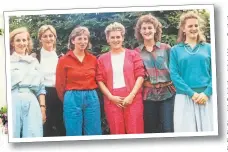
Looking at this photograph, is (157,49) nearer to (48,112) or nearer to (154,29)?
(154,29)

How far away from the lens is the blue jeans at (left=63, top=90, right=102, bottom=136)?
2045mm

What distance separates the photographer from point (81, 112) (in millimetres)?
2045

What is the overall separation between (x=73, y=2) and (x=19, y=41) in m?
0.36

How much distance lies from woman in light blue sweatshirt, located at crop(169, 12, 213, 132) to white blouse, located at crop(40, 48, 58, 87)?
64cm

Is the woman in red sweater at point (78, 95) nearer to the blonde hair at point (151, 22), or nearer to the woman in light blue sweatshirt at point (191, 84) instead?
the blonde hair at point (151, 22)

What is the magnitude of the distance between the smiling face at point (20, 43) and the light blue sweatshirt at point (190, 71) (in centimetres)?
79

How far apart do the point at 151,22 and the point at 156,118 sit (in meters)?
0.52

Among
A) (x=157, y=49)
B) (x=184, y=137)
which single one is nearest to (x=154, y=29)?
(x=157, y=49)

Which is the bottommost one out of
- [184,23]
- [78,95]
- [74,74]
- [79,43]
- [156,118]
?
[156,118]

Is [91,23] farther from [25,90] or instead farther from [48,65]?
[25,90]

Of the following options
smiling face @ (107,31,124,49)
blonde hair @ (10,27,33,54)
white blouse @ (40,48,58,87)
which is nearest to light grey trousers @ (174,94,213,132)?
smiling face @ (107,31,124,49)

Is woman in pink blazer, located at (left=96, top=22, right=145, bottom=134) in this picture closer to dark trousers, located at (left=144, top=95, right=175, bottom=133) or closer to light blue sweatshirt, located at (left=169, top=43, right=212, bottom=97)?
dark trousers, located at (left=144, top=95, right=175, bottom=133)

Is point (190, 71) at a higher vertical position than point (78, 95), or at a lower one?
higher

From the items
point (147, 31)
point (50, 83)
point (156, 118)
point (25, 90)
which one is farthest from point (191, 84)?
point (25, 90)
